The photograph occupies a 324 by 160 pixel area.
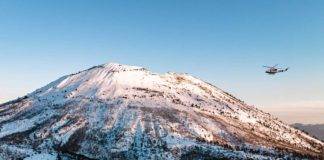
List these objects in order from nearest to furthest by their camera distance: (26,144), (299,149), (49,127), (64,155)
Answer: (64,155)
(26,144)
(49,127)
(299,149)

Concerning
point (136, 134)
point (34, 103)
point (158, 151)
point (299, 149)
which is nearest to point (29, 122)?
point (34, 103)

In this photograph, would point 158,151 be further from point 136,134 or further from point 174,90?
point 174,90

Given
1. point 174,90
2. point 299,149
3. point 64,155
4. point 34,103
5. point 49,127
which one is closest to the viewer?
point 64,155

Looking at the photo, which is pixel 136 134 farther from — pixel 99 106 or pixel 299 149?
pixel 299 149

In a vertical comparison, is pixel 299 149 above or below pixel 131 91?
below

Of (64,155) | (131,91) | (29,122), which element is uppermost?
(131,91)

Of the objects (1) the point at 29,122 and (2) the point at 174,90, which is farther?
(2) the point at 174,90
